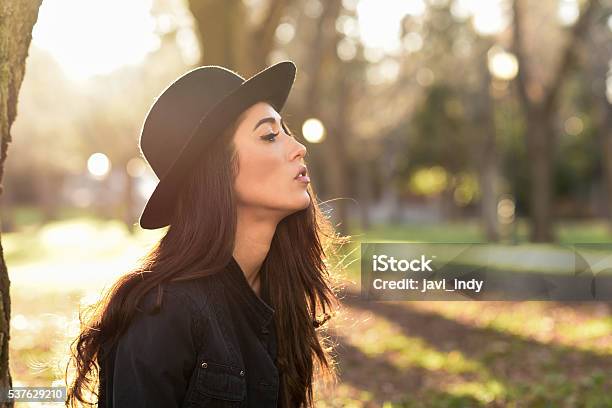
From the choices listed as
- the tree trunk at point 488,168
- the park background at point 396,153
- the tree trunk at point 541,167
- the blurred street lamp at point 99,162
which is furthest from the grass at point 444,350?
the blurred street lamp at point 99,162

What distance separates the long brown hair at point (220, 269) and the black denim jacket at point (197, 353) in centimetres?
8

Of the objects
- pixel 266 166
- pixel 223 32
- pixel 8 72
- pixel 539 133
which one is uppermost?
pixel 539 133

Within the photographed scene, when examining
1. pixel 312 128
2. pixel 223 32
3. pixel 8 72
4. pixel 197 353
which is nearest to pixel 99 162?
pixel 312 128

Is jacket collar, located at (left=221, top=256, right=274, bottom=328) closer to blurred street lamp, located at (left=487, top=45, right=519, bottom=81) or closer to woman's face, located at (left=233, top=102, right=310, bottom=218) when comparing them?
woman's face, located at (left=233, top=102, right=310, bottom=218)

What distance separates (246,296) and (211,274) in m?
0.23

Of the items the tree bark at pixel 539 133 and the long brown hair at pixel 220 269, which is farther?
the tree bark at pixel 539 133

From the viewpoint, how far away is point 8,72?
12.3ft

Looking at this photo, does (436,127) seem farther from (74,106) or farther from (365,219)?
(74,106)

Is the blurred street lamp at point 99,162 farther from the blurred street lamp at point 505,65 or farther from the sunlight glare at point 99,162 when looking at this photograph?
the blurred street lamp at point 505,65

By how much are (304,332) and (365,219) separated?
40964 millimetres

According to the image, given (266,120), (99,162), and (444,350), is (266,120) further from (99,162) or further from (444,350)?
(99,162)

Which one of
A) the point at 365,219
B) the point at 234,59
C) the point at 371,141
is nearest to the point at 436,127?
the point at 371,141

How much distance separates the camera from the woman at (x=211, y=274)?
9.57ft

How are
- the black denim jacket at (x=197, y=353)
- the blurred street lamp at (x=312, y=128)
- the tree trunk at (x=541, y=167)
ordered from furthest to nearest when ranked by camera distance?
the blurred street lamp at (x=312, y=128) → the tree trunk at (x=541, y=167) → the black denim jacket at (x=197, y=353)
